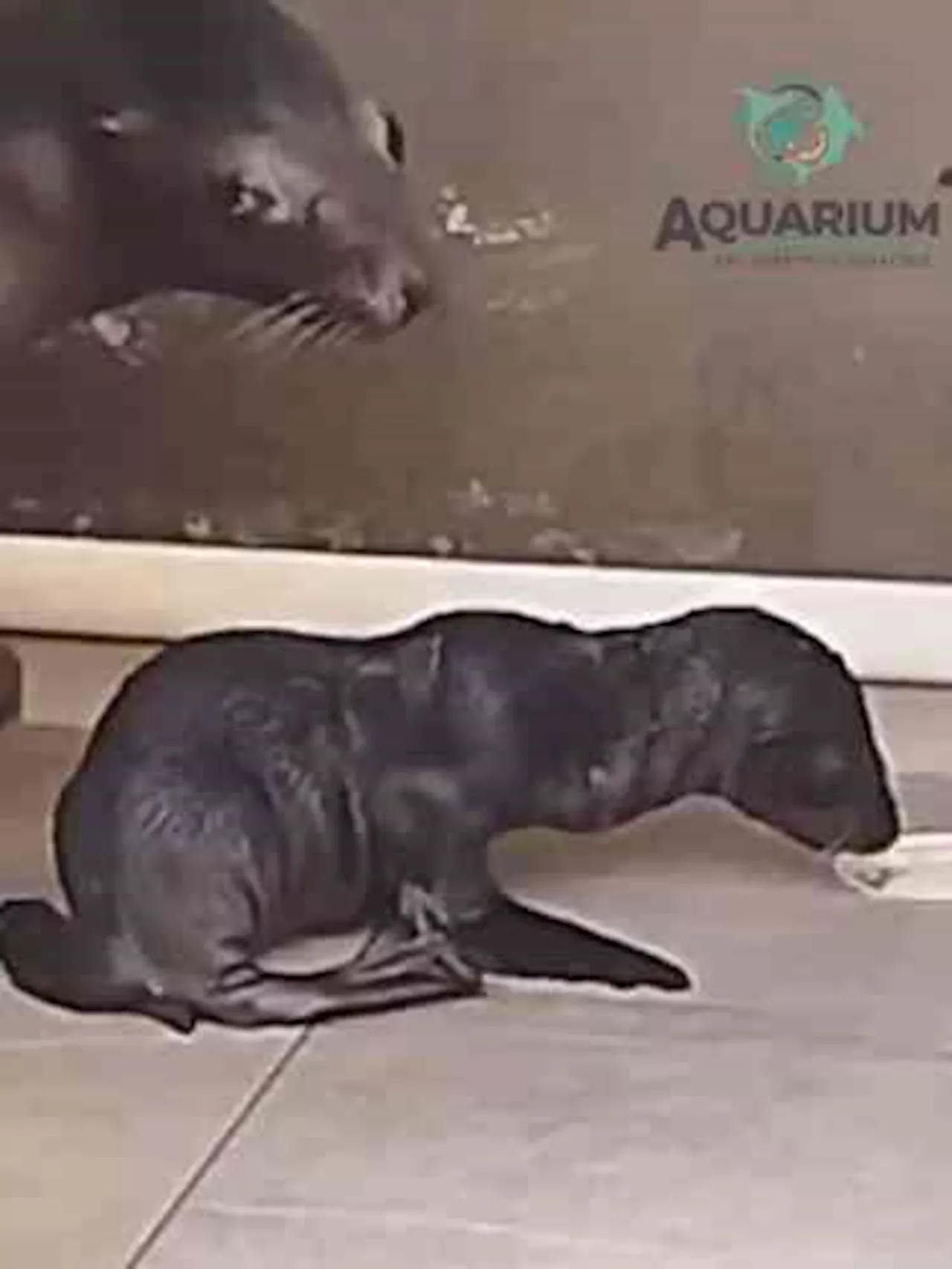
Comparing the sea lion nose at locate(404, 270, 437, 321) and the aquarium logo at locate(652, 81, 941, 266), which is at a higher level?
the aquarium logo at locate(652, 81, 941, 266)

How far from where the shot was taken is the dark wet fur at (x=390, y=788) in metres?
1.36

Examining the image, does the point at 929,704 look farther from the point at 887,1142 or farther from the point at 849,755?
the point at 887,1142

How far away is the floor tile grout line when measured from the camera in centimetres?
114

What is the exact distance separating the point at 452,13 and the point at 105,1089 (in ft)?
2.52

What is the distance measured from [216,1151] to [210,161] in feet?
2.55

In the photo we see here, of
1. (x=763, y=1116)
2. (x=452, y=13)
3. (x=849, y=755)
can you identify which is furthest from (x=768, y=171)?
(x=763, y=1116)

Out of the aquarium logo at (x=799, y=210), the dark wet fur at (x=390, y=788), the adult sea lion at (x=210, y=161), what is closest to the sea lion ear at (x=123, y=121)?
the adult sea lion at (x=210, y=161)

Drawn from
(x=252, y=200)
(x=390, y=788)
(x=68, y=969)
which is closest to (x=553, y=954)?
(x=390, y=788)

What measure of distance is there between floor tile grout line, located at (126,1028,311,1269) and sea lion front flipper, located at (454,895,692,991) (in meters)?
0.11

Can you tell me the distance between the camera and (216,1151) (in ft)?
4.04

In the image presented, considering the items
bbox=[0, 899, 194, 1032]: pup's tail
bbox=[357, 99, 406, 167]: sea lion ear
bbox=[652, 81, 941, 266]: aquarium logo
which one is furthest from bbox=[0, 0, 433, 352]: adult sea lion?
bbox=[0, 899, 194, 1032]: pup's tail

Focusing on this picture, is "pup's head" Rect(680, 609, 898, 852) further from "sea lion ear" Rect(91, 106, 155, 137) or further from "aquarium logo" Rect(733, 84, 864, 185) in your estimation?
"sea lion ear" Rect(91, 106, 155, 137)

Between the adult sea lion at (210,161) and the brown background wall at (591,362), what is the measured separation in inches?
1.1

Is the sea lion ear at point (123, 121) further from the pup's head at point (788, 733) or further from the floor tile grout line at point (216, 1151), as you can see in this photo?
the floor tile grout line at point (216, 1151)
